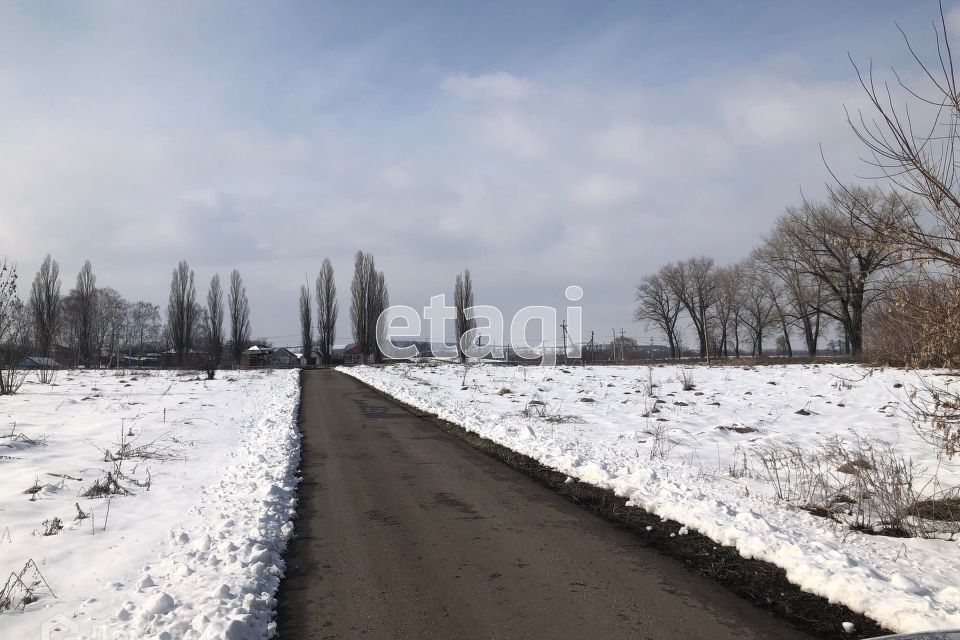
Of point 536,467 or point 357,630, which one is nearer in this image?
point 357,630

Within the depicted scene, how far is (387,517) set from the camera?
5770mm

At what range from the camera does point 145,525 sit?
5.52 meters

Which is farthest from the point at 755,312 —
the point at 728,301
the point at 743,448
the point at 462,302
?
the point at 743,448

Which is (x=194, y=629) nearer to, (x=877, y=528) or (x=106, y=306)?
(x=877, y=528)

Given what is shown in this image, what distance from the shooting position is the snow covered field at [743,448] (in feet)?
13.1

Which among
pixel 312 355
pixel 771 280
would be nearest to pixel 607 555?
pixel 771 280

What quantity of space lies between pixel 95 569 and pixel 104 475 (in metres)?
3.91

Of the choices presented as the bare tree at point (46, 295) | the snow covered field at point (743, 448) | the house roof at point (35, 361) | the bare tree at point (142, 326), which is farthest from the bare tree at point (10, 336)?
the bare tree at point (142, 326)

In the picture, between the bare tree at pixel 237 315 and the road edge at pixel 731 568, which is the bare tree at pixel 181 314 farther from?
the road edge at pixel 731 568

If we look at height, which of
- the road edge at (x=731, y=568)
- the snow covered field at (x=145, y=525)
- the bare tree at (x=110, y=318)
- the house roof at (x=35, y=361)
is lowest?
the road edge at (x=731, y=568)

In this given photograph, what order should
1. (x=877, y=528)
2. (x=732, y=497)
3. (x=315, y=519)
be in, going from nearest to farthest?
(x=877, y=528)
(x=315, y=519)
(x=732, y=497)

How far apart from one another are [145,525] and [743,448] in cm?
941

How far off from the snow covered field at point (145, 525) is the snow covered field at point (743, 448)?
416cm

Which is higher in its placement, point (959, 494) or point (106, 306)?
point (106, 306)
